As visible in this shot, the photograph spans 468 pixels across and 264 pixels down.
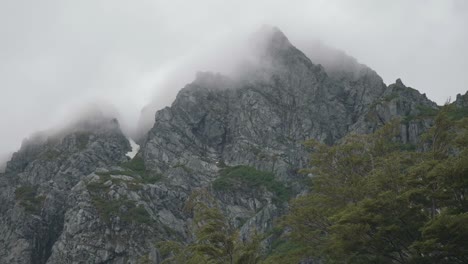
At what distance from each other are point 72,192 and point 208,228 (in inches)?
6187

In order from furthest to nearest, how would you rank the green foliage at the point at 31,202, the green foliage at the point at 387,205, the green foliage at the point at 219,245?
the green foliage at the point at 31,202, the green foliage at the point at 219,245, the green foliage at the point at 387,205

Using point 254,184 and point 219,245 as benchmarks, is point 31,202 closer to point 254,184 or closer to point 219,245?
point 254,184

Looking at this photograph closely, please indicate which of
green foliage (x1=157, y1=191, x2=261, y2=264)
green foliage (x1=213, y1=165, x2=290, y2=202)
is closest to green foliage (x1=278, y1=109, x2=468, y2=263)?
green foliage (x1=157, y1=191, x2=261, y2=264)

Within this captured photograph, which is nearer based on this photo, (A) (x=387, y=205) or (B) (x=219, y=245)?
(A) (x=387, y=205)

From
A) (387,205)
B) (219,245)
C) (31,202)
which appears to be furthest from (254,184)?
(387,205)

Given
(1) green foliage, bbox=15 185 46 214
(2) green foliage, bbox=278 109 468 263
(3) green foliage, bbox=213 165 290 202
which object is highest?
(1) green foliage, bbox=15 185 46 214

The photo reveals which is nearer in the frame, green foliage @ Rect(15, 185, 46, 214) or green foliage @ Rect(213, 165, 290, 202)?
green foliage @ Rect(15, 185, 46, 214)

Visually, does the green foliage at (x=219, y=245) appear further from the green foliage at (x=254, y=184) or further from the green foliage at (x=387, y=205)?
the green foliage at (x=254, y=184)

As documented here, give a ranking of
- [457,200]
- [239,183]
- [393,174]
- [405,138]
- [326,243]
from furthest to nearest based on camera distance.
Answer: [239,183] < [405,138] < [326,243] < [393,174] < [457,200]

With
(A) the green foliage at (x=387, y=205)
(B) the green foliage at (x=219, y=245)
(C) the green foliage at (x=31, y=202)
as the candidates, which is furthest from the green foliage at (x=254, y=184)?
(B) the green foliage at (x=219, y=245)

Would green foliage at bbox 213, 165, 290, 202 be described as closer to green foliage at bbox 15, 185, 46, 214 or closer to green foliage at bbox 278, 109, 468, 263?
green foliage at bbox 15, 185, 46, 214

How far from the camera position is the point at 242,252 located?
41.0 meters

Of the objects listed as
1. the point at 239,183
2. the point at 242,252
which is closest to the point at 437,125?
the point at 242,252

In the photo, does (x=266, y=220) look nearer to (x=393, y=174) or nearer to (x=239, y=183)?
(x=239, y=183)
